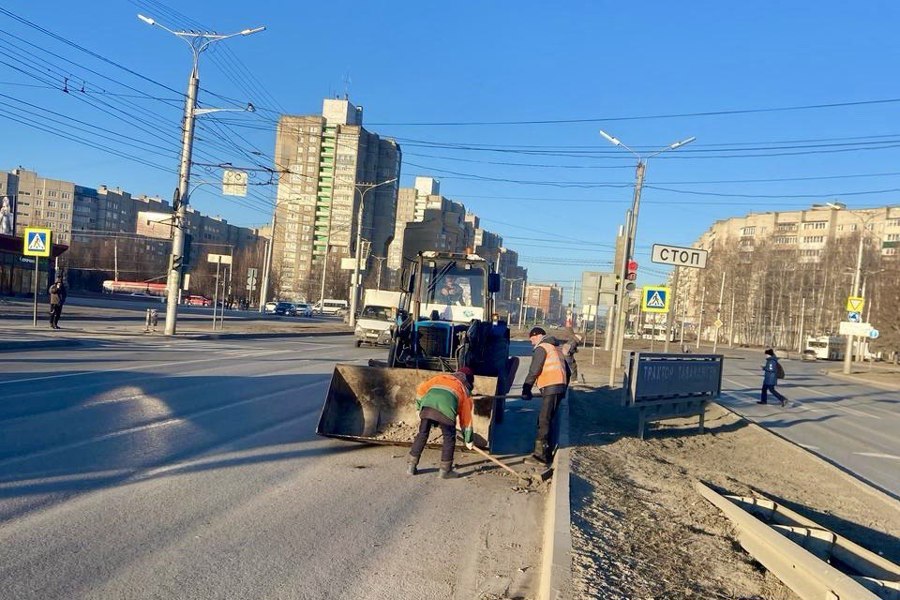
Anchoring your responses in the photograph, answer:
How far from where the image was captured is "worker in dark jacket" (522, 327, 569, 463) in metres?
9.42

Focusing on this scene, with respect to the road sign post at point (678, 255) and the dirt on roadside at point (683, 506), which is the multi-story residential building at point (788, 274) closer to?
the road sign post at point (678, 255)

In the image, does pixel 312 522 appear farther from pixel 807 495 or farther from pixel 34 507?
pixel 807 495

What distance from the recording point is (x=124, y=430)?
30.9ft

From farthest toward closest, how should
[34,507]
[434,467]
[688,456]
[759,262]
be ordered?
[759,262], [688,456], [434,467], [34,507]

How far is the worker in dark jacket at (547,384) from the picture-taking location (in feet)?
30.9

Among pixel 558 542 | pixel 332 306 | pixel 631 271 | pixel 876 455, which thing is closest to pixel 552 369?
pixel 558 542

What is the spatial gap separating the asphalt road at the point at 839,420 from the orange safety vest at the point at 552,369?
4.55m

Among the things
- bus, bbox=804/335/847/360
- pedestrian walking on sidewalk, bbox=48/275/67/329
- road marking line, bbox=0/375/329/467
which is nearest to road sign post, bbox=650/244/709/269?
road marking line, bbox=0/375/329/467

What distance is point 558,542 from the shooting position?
5359 mm

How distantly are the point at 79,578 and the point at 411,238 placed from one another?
45.7 feet

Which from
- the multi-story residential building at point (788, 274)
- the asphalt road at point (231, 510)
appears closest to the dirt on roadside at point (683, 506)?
the asphalt road at point (231, 510)

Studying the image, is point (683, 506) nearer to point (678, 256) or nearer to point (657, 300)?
point (678, 256)

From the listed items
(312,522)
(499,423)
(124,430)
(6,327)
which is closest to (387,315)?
(6,327)

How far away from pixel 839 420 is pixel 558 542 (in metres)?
18.2
